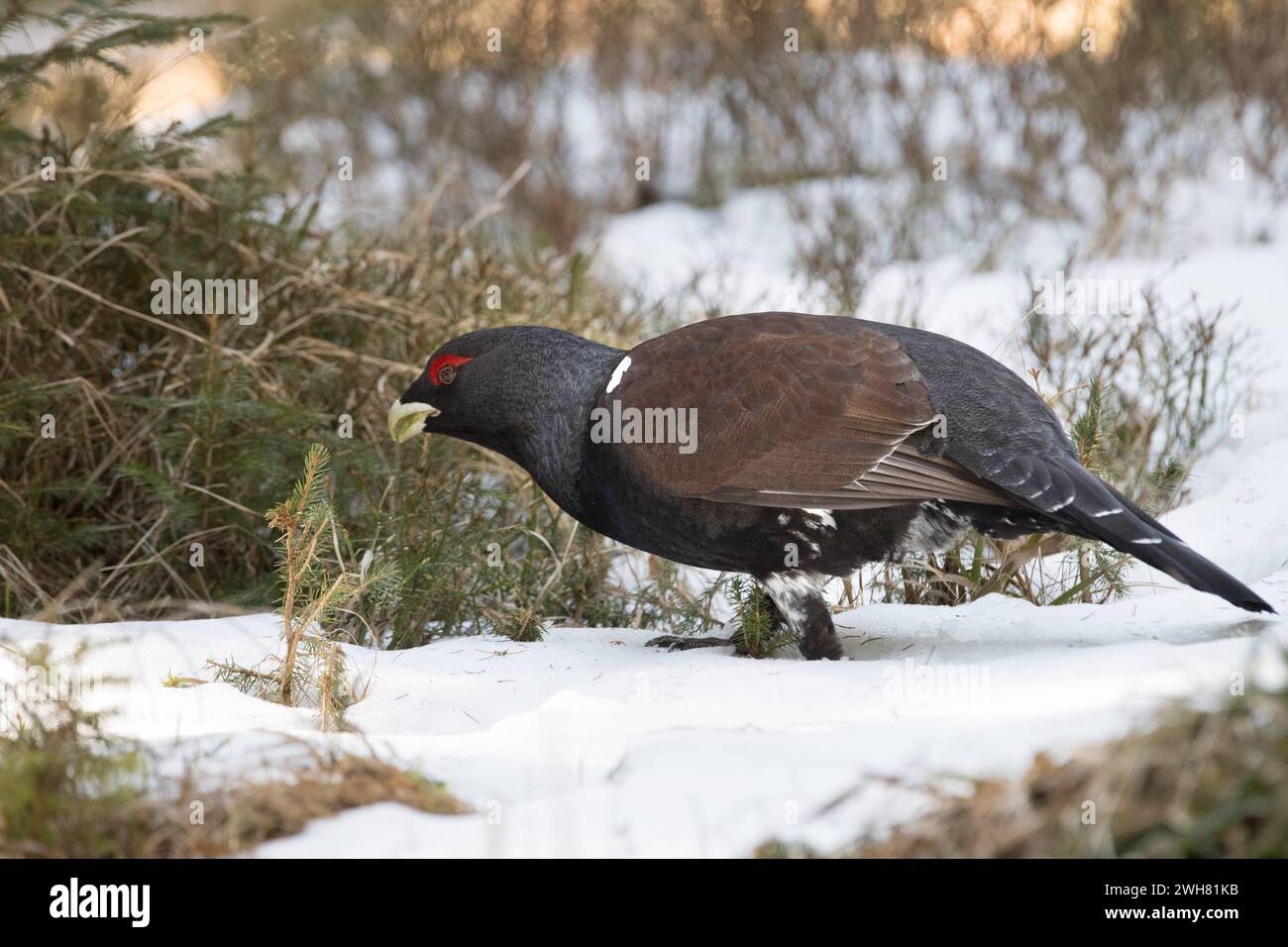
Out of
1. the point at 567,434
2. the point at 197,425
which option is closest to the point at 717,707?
the point at 567,434

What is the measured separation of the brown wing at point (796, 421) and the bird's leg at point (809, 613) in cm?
27

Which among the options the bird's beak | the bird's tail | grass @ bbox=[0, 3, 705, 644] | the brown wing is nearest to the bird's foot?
grass @ bbox=[0, 3, 705, 644]

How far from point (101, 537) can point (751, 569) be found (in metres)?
2.34

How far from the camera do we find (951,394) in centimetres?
390

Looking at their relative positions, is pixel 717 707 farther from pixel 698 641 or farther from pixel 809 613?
pixel 698 641

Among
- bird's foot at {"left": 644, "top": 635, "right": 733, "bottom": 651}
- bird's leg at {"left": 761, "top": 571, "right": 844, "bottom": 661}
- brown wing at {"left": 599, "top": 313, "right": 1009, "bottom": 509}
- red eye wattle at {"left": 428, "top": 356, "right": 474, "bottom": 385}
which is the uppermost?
red eye wattle at {"left": 428, "top": 356, "right": 474, "bottom": 385}

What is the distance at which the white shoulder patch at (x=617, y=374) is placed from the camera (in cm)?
410

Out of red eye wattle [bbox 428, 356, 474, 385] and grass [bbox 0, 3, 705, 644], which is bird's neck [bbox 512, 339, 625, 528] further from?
grass [bbox 0, 3, 705, 644]

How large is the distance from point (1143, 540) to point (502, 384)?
6.05ft

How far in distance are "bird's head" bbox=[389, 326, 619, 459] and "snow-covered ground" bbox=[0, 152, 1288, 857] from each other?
66cm

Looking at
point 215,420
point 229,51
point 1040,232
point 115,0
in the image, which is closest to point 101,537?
point 215,420

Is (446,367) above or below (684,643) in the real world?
above

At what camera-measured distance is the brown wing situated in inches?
149

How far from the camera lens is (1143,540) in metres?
3.58
